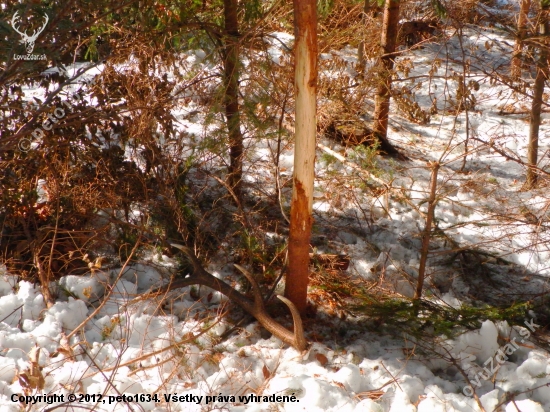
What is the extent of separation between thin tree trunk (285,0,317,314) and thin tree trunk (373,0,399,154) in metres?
3.23

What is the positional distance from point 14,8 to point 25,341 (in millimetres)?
2499

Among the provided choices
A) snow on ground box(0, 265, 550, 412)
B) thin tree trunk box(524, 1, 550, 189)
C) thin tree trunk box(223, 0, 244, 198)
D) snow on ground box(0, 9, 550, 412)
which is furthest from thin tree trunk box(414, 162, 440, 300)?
thin tree trunk box(524, 1, 550, 189)

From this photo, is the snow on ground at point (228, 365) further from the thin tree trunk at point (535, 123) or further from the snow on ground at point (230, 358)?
the thin tree trunk at point (535, 123)

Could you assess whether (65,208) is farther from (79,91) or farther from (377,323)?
(377,323)

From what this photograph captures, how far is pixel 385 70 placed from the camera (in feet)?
23.5

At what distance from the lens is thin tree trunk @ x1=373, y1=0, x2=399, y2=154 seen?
23.7 feet

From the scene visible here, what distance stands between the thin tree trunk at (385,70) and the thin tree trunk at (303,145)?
323cm

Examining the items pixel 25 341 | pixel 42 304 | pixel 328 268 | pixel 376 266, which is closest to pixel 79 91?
pixel 42 304
